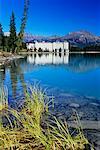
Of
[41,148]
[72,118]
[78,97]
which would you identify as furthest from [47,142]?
[78,97]

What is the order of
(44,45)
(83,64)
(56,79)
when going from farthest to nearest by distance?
1. (44,45)
2. (83,64)
3. (56,79)

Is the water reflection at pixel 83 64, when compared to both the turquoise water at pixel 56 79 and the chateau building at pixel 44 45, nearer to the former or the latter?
the turquoise water at pixel 56 79

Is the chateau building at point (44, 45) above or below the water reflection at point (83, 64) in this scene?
above

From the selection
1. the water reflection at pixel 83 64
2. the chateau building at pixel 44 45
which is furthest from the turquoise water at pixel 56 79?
the chateau building at pixel 44 45

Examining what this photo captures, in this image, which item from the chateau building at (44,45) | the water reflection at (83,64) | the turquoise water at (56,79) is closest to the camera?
the turquoise water at (56,79)

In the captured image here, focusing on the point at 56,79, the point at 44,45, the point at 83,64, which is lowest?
the point at 83,64

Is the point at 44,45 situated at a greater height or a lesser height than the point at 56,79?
greater

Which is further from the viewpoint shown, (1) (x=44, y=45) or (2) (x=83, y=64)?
(1) (x=44, y=45)

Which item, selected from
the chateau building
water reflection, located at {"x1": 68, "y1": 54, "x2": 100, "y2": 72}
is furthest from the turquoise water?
the chateau building

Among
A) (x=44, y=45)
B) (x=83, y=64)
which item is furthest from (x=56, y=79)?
(x=44, y=45)

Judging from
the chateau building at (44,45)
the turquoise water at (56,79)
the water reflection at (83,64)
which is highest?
the chateau building at (44,45)

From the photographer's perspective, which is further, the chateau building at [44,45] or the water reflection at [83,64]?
the chateau building at [44,45]

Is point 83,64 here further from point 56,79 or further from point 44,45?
point 56,79

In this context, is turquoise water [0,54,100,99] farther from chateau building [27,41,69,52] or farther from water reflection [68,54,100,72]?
chateau building [27,41,69,52]
